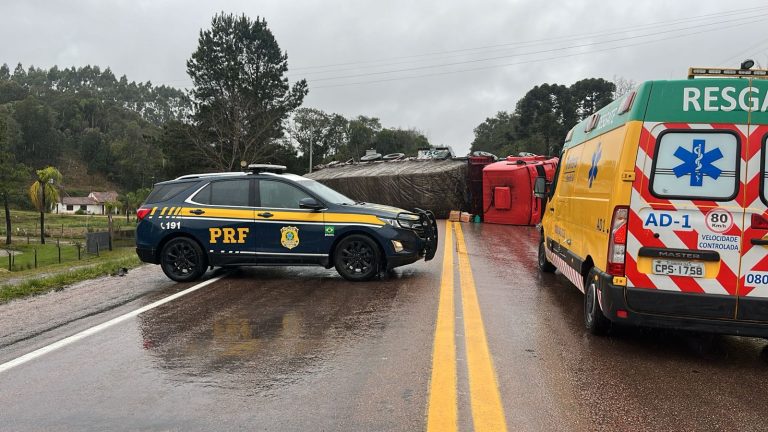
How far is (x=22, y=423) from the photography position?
11.7 feet

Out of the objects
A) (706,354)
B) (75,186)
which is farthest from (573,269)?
(75,186)

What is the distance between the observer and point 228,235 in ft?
28.1

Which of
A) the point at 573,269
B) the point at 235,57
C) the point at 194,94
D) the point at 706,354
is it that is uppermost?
the point at 235,57

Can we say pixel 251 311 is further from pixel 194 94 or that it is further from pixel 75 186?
pixel 75 186

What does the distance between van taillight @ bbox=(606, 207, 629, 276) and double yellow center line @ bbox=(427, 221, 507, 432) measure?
1319mm

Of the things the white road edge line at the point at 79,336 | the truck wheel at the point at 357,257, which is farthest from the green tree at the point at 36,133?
the truck wheel at the point at 357,257

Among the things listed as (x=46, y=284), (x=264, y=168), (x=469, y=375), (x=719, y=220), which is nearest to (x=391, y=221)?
(x=264, y=168)

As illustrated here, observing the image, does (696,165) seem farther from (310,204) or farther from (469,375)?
(310,204)

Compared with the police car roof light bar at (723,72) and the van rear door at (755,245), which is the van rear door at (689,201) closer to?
the van rear door at (755,245)

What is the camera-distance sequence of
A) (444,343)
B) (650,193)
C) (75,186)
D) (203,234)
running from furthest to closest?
(75,186) < (203,234) < (444,343) < (650,193)

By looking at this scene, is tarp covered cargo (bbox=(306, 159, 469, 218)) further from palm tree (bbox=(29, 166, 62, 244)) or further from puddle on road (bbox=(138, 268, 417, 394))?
palm tree (bbox=(29, 166, 62, 244))

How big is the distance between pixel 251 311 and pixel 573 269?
3726 mm

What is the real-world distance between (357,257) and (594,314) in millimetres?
3818

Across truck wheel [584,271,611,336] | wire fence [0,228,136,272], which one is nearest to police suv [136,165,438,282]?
truck wheel [584,271,611,336]
